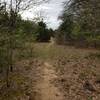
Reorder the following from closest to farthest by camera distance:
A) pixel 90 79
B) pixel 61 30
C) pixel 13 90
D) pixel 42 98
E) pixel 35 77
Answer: pixel 42 98 → pixel 13 90 → pixel 90 79 → pixel 35 77 → pixel 61 30

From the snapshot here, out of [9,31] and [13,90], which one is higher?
[9,31]

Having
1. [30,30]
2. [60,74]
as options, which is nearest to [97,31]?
[30,30]

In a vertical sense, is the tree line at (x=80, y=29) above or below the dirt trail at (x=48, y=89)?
above

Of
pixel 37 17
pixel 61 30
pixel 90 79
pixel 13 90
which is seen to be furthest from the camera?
pixel 61 30

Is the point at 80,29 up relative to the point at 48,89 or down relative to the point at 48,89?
up

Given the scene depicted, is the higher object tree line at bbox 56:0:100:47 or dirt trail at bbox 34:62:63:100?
tree line at bbox 56:0:100:47

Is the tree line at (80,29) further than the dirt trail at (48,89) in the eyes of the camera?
Yes

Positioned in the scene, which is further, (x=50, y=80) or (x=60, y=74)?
(x=60, y=74)

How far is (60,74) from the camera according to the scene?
43.7 ft

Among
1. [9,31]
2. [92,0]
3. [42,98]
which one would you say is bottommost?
[42,98]

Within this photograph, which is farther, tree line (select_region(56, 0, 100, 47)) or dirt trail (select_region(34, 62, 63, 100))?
tree line (select_region(56, 0, 100, 47))

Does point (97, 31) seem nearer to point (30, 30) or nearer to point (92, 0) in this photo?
point (30, 30)

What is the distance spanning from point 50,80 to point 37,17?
21.7 ft

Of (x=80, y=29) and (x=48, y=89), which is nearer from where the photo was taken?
(x=48, y=89)
